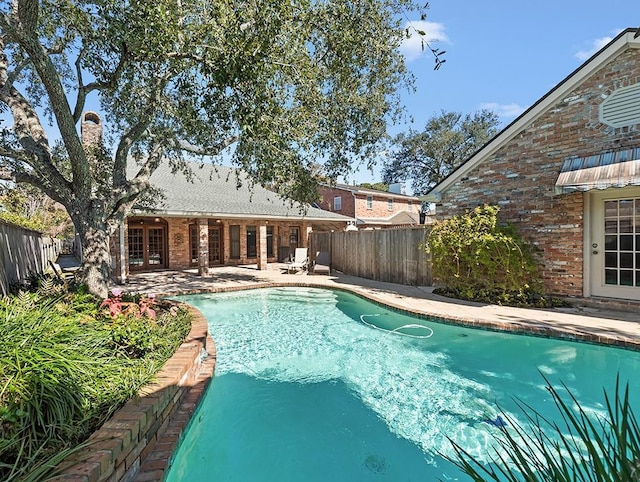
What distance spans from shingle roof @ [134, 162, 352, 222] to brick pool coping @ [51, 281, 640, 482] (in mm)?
9374

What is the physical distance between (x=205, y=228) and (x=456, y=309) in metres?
11.3

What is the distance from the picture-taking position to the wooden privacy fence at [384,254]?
11836mm

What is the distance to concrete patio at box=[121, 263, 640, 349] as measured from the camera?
6.52m

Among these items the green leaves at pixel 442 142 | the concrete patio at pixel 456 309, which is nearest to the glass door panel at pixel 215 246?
the concrete patio at pixel 456 309

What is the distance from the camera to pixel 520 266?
8.64 m

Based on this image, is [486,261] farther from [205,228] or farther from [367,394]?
[205,228]

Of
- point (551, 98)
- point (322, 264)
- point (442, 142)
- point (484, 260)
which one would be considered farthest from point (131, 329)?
point (442, 142)

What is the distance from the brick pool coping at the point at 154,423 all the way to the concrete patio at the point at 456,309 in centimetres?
45

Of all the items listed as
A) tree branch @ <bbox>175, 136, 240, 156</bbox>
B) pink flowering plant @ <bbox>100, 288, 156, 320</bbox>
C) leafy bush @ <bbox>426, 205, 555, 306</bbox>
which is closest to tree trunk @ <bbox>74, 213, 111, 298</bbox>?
pink flowering plant @ <bbox>100, 288, 156, 320</bbox>

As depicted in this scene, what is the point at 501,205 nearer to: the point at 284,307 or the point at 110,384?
the point at 284,307

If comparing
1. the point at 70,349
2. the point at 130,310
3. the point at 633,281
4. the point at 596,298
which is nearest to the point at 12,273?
the point at 130,310

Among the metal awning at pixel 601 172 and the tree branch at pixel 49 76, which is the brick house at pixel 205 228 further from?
the metal awning at pixel 601 172

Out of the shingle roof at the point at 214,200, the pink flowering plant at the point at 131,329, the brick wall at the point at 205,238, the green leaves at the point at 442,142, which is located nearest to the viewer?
the pink flowering plant at the point at 131,329

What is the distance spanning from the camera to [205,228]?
50.7 feet
